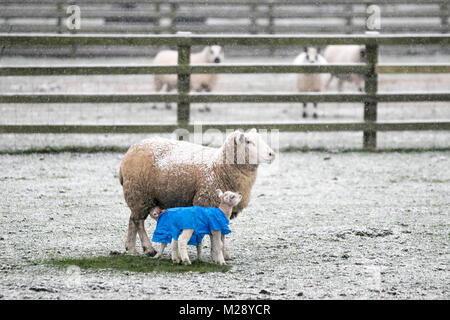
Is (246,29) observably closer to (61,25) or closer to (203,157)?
(61,25)

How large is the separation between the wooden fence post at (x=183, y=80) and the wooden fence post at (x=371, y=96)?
99.0 inches

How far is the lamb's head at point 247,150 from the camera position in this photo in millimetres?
5773

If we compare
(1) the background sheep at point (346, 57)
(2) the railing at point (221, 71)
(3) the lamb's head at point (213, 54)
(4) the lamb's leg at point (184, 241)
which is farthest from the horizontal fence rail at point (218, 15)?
(4) the lamb's leg at point (184, 241)

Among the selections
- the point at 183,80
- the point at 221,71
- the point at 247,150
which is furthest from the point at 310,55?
the point at 247,150

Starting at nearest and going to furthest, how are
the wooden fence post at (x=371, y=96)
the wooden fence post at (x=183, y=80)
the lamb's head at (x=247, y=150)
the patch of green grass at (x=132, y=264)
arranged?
the patch of green grass at (x=132, y=264)
the lamb's head at (x=247, y=150)
the wooden fence post at (x=183, y=80)
the wooden fence post at (x=371, y=96)

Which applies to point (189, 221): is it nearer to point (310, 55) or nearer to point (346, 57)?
point (310, 55)

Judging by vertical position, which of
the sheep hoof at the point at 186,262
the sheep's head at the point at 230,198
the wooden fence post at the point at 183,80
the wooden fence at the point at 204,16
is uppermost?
the wooden fence at the point at 204,16

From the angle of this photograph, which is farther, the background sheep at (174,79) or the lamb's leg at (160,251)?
the background sheep at (174,79)

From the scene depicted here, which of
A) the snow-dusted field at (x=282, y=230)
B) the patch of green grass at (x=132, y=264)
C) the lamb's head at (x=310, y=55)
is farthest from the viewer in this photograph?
the lamb's head at (x=310, y=55)

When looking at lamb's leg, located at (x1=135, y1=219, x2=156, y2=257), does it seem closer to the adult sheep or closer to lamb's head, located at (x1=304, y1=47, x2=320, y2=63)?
the adult sheep

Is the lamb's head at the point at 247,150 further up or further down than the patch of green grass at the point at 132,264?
further up

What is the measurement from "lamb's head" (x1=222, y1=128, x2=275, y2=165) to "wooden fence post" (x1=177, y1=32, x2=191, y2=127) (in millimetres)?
4466

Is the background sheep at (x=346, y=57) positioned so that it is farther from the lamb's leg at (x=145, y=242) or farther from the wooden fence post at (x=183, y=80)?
the lamb's leg at (x=145, y=242)
